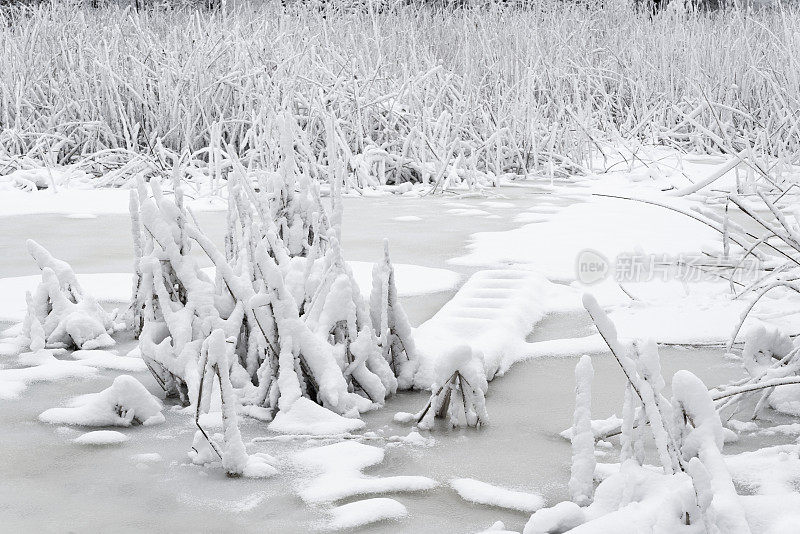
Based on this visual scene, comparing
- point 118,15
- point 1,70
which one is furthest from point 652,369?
point 118,15

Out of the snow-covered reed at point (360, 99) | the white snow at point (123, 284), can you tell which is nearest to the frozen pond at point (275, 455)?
the white snow at point (123, 284)

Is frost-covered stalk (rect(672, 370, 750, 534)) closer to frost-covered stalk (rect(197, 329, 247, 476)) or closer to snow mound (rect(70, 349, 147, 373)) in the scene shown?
frost-covered stalk (rect(197, 329, 247, 476))

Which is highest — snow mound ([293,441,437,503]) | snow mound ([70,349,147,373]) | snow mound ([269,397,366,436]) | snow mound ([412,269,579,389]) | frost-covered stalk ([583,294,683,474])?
frost-covered stalk ([583,294,683,474])

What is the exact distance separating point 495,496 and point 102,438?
681 millimetres

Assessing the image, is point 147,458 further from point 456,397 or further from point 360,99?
point 360,99

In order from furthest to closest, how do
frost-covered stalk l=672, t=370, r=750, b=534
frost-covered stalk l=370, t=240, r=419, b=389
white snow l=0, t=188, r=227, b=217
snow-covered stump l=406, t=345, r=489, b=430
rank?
1. white snow l=0, t=188, r=227, b=217
2. frost-covered stalk l=370, t=240, r=419, b=389
3. snow-covered stump l=406, t=345, r=489, b=430
4. frost-covered stalk l=672, t=370, r=750, b=534

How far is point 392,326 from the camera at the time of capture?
1.95 metres

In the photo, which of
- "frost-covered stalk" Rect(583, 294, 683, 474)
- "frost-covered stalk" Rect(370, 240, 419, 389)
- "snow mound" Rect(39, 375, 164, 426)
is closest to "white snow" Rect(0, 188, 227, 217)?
"frost-covered stalk" Rect(370, 240, 419, 389)

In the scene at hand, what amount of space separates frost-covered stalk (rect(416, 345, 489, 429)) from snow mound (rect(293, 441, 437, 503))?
0.50 feet

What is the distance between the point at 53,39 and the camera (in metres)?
6.43

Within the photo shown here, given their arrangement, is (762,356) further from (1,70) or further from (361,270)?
(1,70)

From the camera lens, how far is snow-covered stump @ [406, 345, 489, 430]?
1656 millimetres

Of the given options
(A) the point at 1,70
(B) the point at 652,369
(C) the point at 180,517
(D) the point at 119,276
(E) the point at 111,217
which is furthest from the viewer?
(A) the point at 1,70

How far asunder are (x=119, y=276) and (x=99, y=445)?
1371 mm
